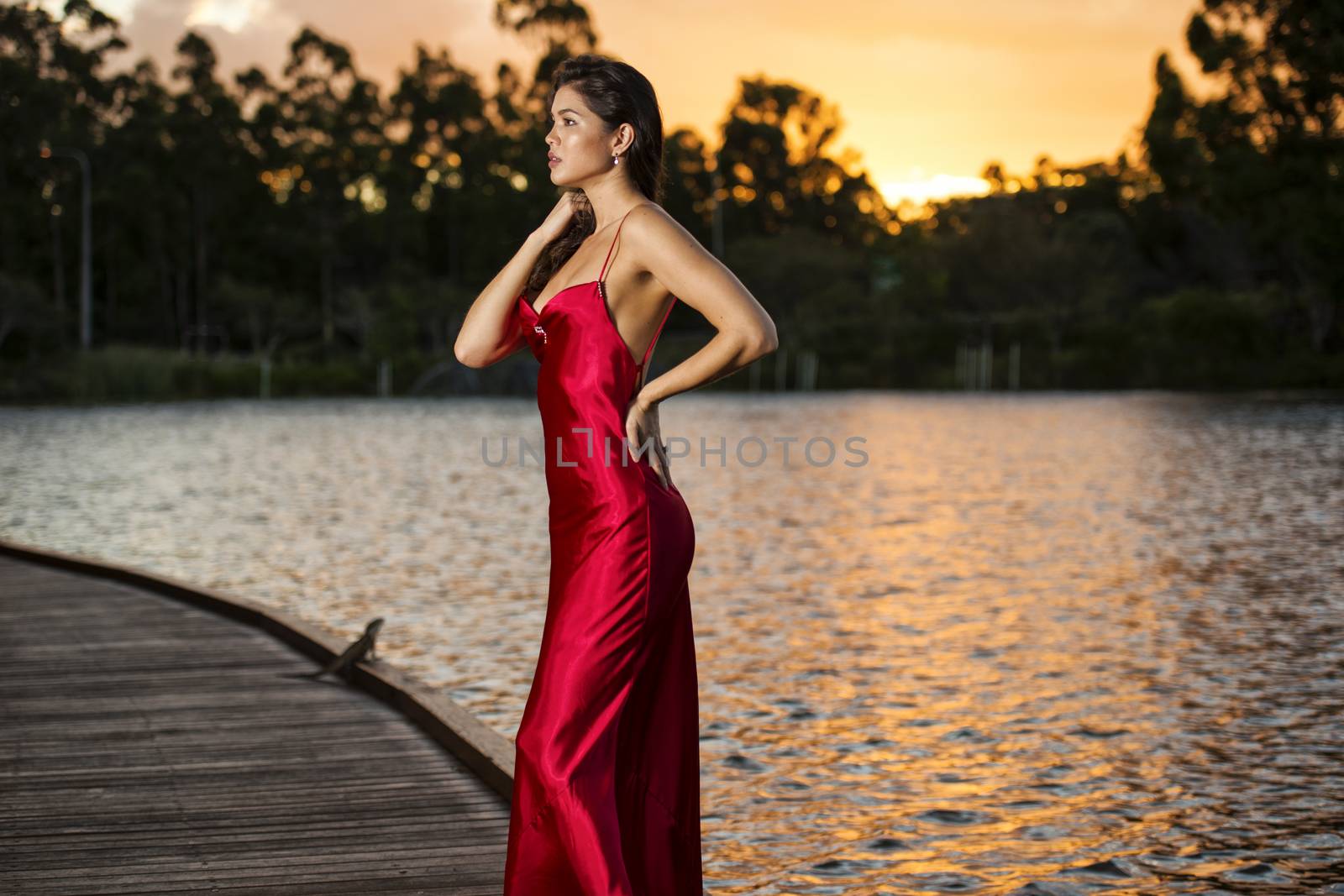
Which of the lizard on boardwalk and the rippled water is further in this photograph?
the lizard on boardwalk

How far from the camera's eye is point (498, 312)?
112 inches

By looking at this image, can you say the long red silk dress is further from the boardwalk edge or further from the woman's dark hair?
the boardwalk edge

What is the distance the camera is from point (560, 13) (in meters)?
63.6

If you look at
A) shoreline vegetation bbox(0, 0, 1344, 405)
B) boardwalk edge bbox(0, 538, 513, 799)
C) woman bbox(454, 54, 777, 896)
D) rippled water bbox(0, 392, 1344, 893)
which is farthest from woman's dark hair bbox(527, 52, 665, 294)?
shoreline vegetation bbox(0, 0, 1344, 405)

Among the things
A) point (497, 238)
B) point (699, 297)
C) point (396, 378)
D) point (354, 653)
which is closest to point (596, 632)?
point (699, 297)

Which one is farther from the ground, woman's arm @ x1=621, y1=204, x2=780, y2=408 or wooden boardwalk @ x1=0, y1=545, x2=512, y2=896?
woman's arm @ x1=621, y1=204, x2=780, y2=408

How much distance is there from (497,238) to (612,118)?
56443mm

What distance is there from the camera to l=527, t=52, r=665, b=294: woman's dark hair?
9.13ft

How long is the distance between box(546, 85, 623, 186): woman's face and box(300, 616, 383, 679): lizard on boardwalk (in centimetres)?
362

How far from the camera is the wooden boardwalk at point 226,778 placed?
386cm

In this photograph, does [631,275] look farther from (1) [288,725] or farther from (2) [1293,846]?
(2) [1293,846]

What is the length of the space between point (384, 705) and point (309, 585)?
17.4 feet

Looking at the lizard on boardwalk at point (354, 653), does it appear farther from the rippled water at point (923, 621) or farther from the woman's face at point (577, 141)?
the woman's face at point (577, 141)

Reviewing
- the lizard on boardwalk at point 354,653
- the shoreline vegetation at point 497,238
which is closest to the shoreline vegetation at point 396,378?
the shoreline vegetation at point 497,238
